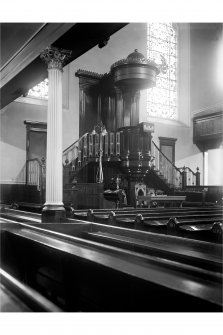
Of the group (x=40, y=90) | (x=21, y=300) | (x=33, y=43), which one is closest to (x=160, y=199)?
(x=33, y=43)

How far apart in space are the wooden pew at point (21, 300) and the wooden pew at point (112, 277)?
1.73ft

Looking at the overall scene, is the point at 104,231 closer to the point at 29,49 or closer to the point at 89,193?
the point at 29,49

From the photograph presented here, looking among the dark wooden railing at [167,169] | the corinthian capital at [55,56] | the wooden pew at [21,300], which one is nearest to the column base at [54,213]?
the corinthian capital at [55,56]

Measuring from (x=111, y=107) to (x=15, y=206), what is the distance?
5.86m

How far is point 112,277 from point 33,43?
5.37m

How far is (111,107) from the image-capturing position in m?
12.9

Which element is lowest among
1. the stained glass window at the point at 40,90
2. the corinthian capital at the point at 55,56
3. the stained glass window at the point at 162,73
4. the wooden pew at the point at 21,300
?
the wooden pew at the point at 21,300

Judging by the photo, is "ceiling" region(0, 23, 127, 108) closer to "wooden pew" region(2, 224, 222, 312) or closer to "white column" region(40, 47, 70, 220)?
"white column" region(40, 47, 70, 220)

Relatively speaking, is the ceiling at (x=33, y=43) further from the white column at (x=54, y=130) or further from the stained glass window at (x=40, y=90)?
the stained glass window at (x=40, y=90)

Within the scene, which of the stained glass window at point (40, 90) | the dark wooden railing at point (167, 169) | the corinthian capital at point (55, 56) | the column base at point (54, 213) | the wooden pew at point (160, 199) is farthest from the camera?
the dark wooden railing at point (167, 169)

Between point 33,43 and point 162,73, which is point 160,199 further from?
point 162,73

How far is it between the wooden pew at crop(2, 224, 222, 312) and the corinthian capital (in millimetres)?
3458

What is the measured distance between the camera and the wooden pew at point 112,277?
70.9 inches

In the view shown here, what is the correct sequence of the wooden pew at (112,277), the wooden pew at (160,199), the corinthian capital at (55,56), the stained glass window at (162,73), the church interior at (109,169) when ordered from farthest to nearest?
1. the stained glass window at (162,73)
2. the wooden pew at (160,199)
3. the corinthian capital at (55,56)
4. the church interior at (109,169)
5. the wooden pew at (112,277)
